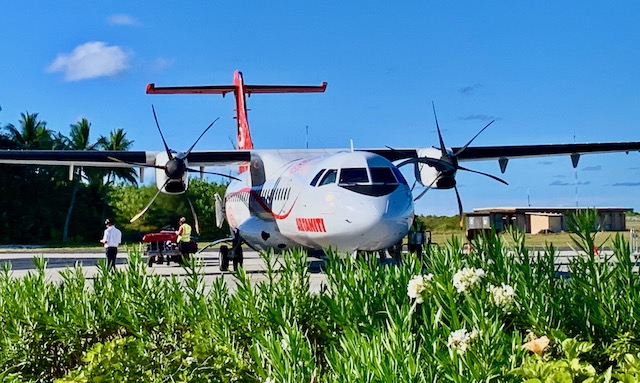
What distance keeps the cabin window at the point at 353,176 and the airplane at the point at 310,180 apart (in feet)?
0.08

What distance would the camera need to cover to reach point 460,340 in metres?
3.00

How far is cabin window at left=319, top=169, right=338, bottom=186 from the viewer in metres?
13.7

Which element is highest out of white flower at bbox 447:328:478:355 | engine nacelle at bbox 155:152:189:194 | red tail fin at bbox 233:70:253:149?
red tail fin at bbox 233:70:253:149

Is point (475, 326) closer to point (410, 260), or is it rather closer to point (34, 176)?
point (410, 260)

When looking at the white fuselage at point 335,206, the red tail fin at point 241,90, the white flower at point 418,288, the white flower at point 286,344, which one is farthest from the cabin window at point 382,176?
the red tail fin at point 241,90

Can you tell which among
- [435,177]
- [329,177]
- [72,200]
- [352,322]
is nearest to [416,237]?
[435,177]

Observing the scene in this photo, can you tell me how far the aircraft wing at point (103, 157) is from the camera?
64.0 feet

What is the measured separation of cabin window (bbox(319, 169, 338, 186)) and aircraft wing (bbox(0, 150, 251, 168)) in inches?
247

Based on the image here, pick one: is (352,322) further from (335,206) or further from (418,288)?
(335,206)

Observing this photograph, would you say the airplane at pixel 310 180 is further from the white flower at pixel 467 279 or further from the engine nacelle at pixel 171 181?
the white flower at pixel 467 279

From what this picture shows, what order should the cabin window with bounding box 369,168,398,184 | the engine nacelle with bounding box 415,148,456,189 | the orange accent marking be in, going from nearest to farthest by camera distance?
1. the cabin window with bounding box 369,168,398,184
2. the orange accent marking
3. the engine nacelle with bounding box 415,148,456,189

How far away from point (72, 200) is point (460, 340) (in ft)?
181

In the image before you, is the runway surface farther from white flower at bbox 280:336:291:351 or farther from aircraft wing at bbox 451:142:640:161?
aircraft wing at bbox 451:142:640:161

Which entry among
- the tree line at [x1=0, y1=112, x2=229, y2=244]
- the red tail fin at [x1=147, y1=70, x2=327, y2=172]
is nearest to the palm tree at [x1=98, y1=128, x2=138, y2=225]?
the tree line at [x1=0, y1=112, x2=229, y2=244]
